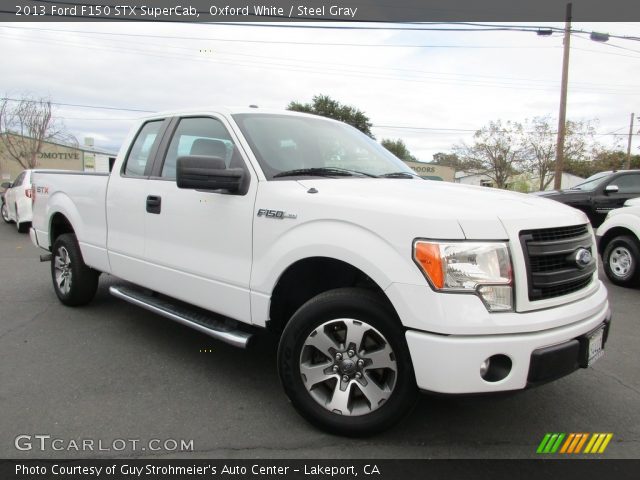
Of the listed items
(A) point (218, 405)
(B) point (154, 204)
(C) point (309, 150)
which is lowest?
(A) point (218, 405)

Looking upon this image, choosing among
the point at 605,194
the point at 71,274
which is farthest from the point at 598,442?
the point at 605,194

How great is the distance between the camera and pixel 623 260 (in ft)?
21.5

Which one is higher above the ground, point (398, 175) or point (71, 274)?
point (398, 175)

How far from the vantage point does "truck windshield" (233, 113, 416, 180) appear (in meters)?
3.26

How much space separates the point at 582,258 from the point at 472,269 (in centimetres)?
85

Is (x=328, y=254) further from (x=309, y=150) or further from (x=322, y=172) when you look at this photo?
(x=309, y=150)

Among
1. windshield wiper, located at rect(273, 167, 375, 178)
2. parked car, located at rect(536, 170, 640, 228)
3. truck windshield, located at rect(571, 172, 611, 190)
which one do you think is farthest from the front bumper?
truck windshield, located at rect(571, 172, 611, 190)

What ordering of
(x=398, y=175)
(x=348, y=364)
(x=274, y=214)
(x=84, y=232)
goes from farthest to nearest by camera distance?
(x=84, y=232), (x=398, y=175), (x=274, y=214), (x=348, y=364)

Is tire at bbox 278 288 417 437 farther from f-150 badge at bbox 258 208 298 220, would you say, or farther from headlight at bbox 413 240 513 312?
f-150 badge at bbox 258 208 298 220

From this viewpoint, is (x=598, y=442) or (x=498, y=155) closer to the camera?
(x=598, y=442)

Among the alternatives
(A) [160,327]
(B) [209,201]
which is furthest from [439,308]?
(A) [160,327]

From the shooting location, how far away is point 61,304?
540cm

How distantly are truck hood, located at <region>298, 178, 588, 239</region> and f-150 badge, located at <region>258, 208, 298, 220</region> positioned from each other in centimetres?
19

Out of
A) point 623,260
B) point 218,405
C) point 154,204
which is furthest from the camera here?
point 623,260
